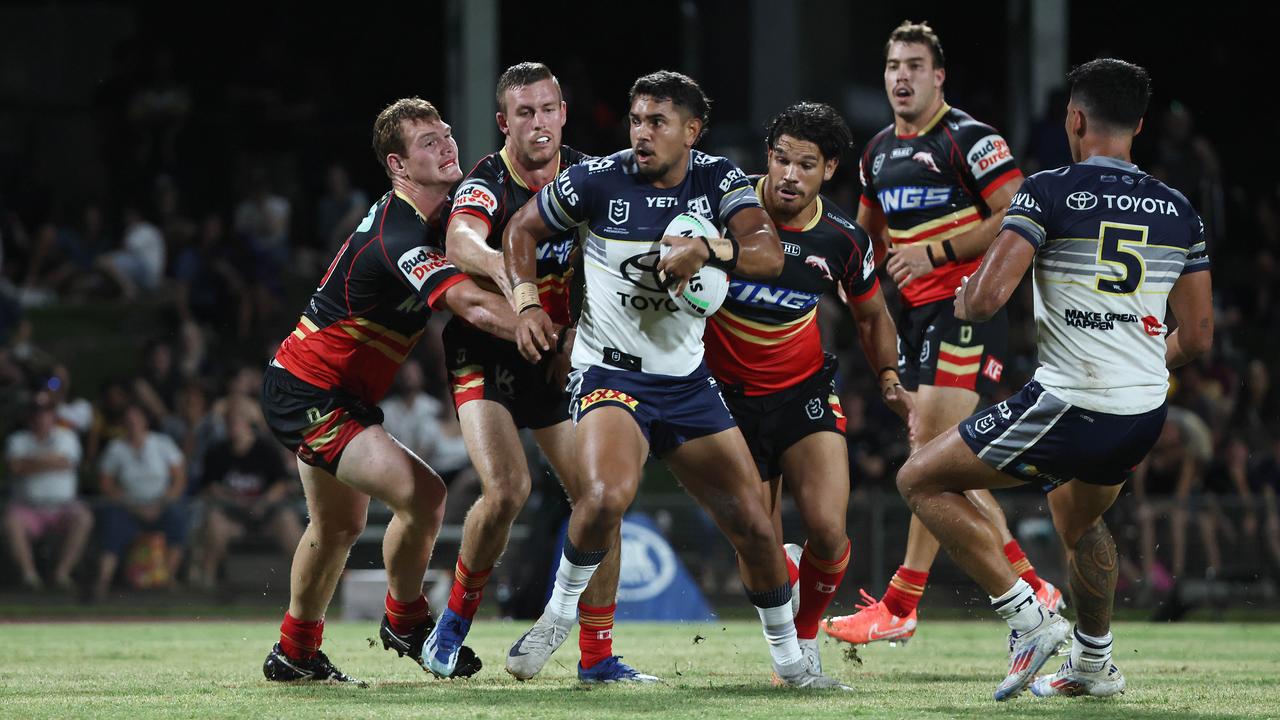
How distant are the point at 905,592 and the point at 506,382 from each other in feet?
8.13

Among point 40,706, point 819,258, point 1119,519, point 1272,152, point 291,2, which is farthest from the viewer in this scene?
point 291,2

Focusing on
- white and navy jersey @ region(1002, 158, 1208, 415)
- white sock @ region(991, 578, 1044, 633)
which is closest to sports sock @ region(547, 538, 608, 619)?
white sock @ region(991, 578, 1044, 633)

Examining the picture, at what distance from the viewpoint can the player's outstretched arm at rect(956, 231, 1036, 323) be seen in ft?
20.1

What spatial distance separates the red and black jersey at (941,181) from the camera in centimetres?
830

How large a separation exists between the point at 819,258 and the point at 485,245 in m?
1.63

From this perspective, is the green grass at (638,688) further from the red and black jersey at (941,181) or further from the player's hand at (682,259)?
the red and black jersey at (941,181)

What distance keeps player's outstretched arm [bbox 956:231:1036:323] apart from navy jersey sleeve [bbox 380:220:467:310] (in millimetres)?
2173

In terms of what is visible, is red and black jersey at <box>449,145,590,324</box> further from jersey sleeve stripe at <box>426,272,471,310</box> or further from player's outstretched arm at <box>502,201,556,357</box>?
jersey sleeve stripe at <box>426,272,471,310</box>

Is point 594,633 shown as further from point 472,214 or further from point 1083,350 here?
point 1083,350

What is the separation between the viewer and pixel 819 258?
293 inches

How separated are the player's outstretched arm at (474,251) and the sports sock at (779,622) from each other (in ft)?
5.53

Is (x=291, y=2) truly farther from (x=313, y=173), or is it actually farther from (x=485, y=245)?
(x=485, y=245)

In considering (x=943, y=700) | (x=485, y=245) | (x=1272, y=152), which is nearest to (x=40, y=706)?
(x=485, y=245)

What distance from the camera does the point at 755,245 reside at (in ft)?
21.4
